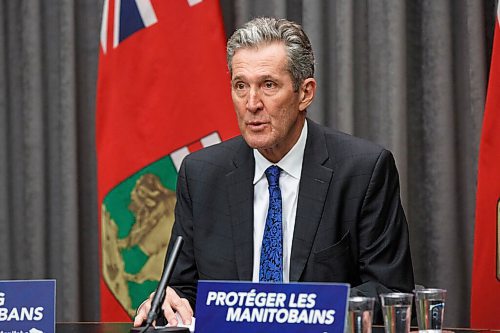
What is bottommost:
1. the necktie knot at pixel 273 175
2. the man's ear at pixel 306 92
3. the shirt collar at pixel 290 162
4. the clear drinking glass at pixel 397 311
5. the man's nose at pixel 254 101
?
the clear drinking glass at pixel 397 311

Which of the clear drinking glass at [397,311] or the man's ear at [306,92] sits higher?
the man's ear at [306,92]

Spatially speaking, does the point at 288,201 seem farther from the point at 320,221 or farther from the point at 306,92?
the point at 306,92

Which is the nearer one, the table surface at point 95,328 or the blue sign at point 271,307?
the blue sign at point 271,307

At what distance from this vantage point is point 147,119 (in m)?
3.21

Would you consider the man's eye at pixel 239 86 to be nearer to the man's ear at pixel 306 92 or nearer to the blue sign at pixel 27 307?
the man's ear at pixel 306 92

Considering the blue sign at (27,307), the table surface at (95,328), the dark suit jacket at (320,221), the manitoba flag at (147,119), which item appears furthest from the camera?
the manitoba flag at (147,119)

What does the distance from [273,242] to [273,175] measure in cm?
19

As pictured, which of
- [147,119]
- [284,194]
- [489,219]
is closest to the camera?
[284,194]

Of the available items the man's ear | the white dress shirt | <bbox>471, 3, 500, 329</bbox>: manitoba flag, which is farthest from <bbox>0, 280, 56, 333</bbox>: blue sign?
<bbox>471, 3, 500, 329</bbox>: manitoba flag

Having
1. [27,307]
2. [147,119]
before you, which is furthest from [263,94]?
[147,119]

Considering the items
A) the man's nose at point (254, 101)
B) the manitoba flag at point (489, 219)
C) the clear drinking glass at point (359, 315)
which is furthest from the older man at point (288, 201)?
the clear drinking glass at point (359, 315)

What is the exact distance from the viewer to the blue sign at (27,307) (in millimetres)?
1746

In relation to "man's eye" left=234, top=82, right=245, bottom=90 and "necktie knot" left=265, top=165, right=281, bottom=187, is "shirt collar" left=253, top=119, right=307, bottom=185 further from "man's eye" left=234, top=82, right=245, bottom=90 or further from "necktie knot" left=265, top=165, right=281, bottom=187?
"man's eye" left=234, top=82, right=245, bottom=90

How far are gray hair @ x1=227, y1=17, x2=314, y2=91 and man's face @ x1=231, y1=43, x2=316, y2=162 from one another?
2cm
